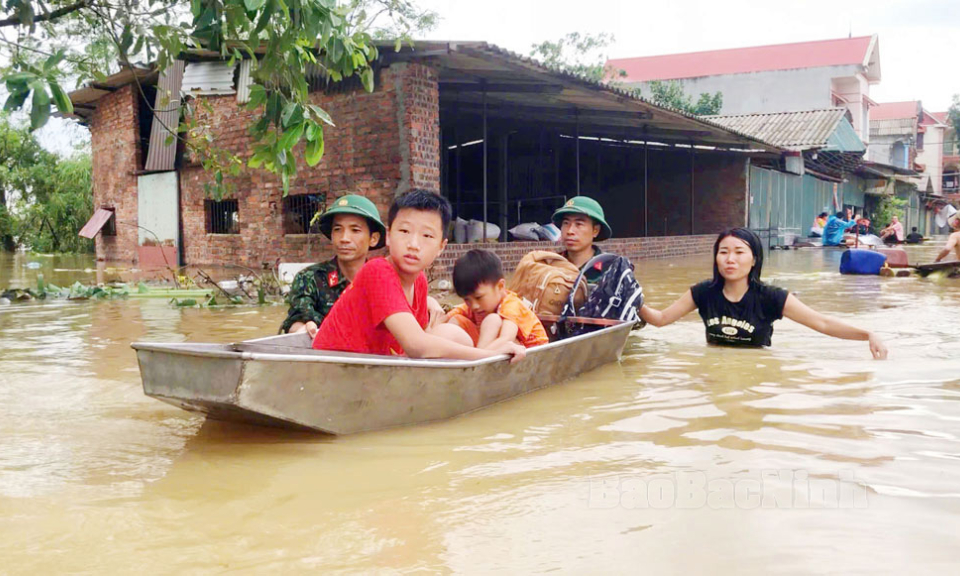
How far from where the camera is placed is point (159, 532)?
2318mm

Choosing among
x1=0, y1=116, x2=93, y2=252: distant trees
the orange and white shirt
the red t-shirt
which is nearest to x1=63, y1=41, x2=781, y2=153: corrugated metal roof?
the orange and white shirt

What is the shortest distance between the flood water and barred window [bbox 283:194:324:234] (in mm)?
7072

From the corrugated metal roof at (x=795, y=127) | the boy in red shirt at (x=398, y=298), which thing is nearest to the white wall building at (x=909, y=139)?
the corrugated metal roof at (x=795, y=127)

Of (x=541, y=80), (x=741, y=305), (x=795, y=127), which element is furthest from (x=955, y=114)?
(x=741, y=305)

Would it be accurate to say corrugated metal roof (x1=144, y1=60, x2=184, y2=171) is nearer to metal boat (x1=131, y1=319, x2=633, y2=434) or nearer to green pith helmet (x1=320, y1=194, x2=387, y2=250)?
green pith helmet (x1=320, y1=194, x2=387, y2=250)

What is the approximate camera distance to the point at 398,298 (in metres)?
3.27

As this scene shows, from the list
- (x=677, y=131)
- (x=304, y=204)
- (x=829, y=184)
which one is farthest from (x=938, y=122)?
(x=304, y=204)

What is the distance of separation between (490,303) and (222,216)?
1103 centimetres

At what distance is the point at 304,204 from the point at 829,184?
2025 cm

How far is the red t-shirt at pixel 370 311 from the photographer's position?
3266 mm

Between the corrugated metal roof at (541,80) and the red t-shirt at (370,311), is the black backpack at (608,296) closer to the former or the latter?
the red t-shirt at (370,311)

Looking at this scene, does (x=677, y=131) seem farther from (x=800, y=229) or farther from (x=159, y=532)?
(x=159, y=532)

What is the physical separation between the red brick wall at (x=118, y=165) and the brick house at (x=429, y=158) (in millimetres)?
38

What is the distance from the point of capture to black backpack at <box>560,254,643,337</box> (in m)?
5.01
